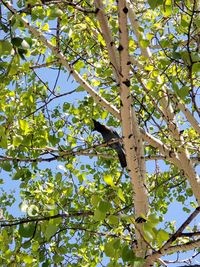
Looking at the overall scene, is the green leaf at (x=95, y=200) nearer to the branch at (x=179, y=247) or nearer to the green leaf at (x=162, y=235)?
the green leaf at (x=162, y=235)

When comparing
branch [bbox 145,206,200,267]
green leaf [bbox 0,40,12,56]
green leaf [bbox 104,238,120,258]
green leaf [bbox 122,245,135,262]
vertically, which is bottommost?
green leaf [bbox 122,245,135,262]

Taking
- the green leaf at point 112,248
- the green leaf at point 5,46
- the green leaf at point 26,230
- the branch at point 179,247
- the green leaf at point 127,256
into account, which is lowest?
the green leaf at point 127,256

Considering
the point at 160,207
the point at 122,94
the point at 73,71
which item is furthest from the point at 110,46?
the point at 160,207

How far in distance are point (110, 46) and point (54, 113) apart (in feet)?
9.51

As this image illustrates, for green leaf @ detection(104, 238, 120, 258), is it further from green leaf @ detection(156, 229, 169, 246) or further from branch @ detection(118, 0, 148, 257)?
branch @ detection(118, 0, 148, 257)

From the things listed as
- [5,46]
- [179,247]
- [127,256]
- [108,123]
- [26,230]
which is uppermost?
[108,123]

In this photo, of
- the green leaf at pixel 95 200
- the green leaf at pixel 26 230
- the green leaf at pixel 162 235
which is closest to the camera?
the green leaf at pixel 162 235

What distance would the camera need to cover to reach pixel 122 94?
3.21 metres

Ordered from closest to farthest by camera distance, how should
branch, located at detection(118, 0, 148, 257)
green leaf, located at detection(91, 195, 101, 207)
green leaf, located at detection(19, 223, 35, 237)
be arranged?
green leaf, located at detection(91, 195, 101, 207) < green leaf, located at detection(19, 223, 35, 237) < branch, located at detection(118, 0, 148, 257)

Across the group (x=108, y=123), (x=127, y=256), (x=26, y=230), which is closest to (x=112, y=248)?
(x=127, y=256)

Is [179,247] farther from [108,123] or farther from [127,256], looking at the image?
[108,123]

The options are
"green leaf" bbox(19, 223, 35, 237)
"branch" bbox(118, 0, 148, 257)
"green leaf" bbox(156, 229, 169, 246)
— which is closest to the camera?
"green leaf" bbox(156, 229, 169, 246)

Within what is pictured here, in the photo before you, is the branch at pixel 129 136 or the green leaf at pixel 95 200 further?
the branch at pixel 129 136

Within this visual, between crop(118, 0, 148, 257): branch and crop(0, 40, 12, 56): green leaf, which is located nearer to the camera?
crop(0, 40, 12, 56): green leaf
